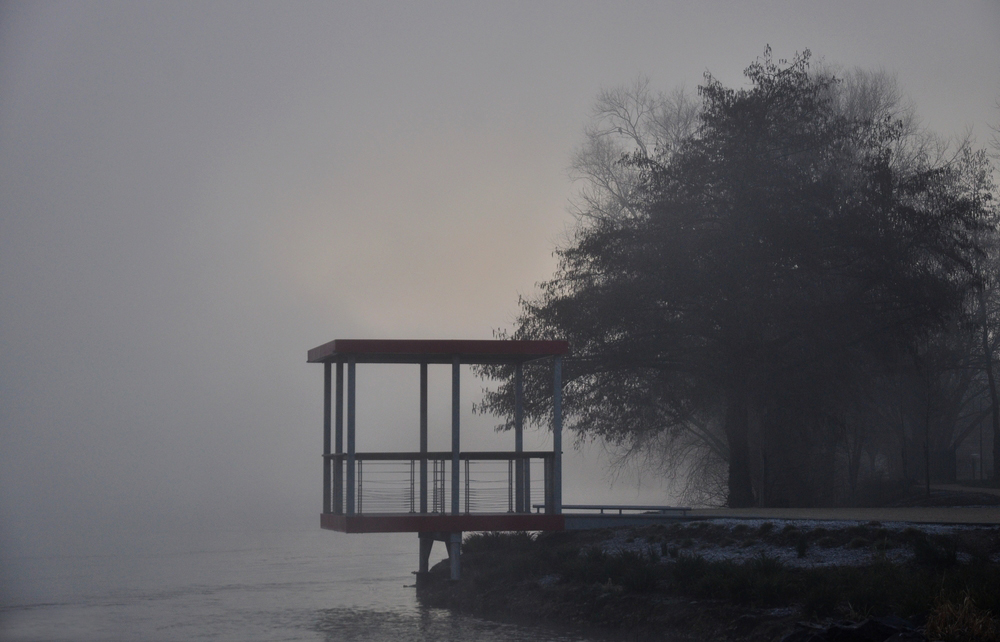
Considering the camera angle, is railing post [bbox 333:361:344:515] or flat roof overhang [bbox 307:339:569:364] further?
railing post [bbox 333:361:344:515]

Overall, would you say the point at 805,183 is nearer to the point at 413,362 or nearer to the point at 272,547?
the point at 413,362

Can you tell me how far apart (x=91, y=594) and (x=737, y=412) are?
17.2 m

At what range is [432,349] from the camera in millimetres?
19906

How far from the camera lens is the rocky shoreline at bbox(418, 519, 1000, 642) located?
43.6 ft

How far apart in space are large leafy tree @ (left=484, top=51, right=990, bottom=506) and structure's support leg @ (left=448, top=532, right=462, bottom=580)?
25.4ft

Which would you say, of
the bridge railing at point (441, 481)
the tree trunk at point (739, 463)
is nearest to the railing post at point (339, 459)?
the bridge railing at point (441, 481)

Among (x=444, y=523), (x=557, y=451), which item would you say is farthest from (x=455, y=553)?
(x=557, y=451)

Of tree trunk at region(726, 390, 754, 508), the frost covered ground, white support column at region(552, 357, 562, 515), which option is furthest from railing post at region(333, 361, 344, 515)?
tree trunk at region(726, 390, 754, 508)

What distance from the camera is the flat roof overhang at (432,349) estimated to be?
19672 millimetres

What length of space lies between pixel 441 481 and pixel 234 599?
7298mm

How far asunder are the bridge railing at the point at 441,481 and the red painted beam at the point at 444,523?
12.0 inches

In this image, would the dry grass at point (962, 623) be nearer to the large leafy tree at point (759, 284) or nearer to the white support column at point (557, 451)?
the white support column at point (557, 451)

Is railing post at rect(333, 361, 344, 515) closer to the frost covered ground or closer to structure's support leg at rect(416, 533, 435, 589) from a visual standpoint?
structure's support leg at rect(416, 533, 435, 589)

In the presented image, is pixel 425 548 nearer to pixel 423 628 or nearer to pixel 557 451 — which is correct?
pixel 557 451
